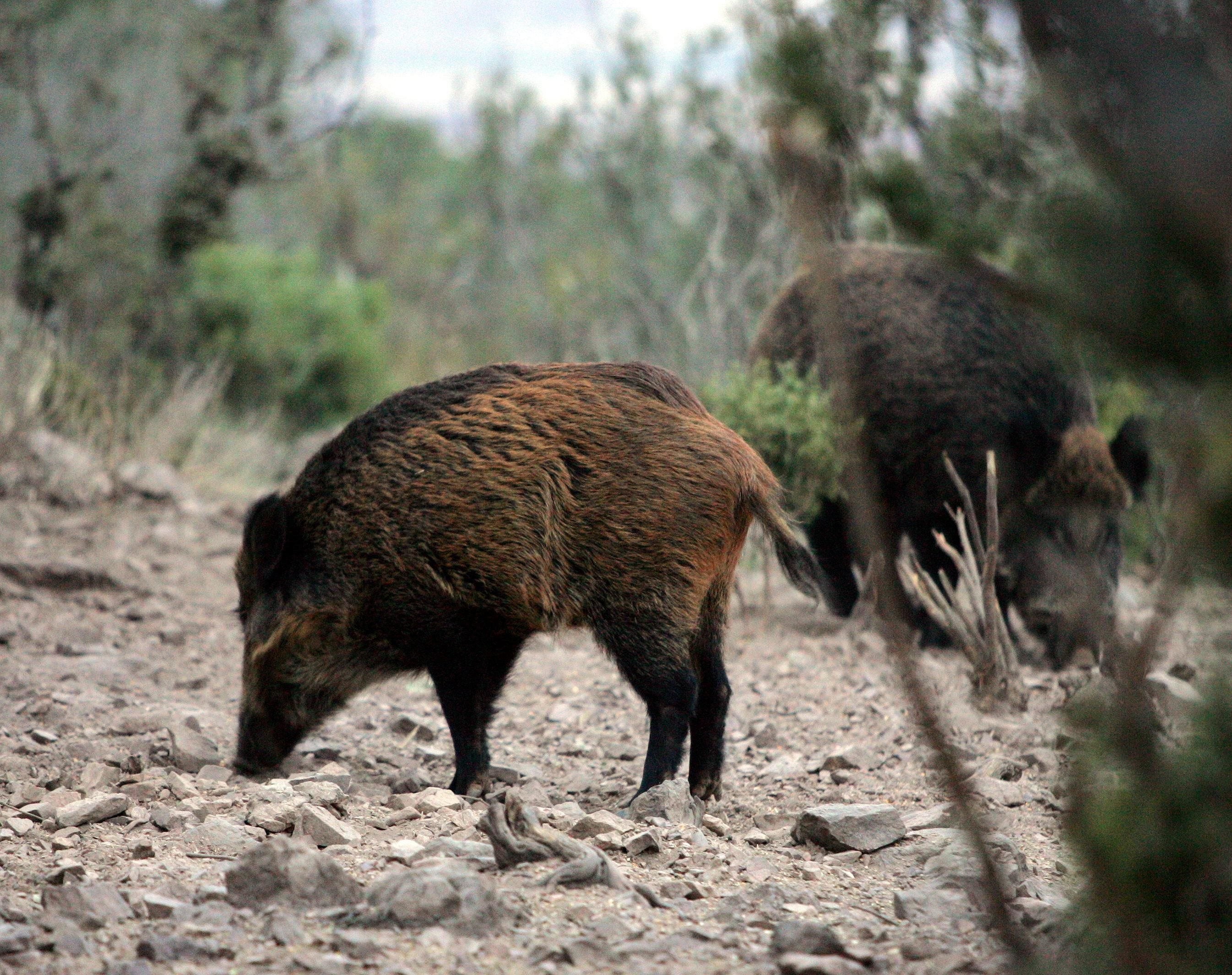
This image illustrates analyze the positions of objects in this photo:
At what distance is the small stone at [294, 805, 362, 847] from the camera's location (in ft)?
12.3

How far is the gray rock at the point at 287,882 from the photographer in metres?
3.16

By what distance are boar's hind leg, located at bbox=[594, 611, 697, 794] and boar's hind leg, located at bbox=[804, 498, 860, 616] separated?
362 cm

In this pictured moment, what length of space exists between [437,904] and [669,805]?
4.17 feet

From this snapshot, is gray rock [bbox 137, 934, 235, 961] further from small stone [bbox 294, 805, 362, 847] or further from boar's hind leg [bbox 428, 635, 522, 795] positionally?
boar's hind leg [bbox 428, 635, 522, 795]

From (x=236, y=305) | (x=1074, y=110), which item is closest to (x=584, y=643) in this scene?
(x=1074, y=110)

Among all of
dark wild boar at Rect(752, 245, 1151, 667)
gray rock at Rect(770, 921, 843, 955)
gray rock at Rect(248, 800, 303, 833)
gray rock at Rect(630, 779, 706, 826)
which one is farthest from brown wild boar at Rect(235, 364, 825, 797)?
dark wild boar at Rect(752, 245, 1151, 667)

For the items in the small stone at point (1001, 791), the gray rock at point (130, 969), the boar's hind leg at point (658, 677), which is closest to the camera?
the gray rock at point (130, 969)

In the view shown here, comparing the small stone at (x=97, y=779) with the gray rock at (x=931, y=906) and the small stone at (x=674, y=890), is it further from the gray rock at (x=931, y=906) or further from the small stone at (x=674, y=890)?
the gray rock at (x=931, y=906)

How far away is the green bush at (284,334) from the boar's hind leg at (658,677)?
28.9 feet

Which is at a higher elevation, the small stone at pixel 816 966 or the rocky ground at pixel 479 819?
the small stone at pixel 816 966

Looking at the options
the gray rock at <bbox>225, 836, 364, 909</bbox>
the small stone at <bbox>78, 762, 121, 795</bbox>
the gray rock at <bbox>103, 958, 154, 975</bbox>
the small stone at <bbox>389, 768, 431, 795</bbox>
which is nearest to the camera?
the gray rock at <bbox>103, 958, 154, 975</bbox>

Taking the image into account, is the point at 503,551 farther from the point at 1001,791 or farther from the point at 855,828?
the point at 1001,791

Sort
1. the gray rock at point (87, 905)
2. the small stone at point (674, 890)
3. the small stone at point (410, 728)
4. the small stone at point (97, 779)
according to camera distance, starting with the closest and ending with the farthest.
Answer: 1. the gray rock at point (87, 905)
2. the small stone at point (674, 890)
3. the small stone at point (97, 779)
4. the small stone at point (410, 728)

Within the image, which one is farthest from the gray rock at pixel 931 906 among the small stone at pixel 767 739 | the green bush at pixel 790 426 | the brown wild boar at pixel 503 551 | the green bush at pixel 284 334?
the green bush at pixel 284 334
